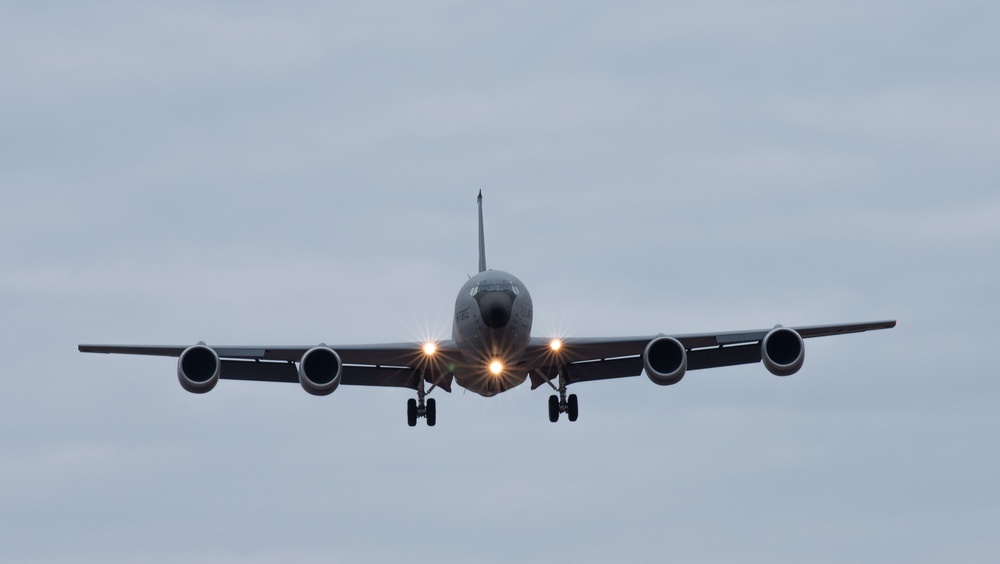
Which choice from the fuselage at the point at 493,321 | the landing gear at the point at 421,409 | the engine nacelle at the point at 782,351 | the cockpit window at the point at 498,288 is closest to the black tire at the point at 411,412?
the landing gear at the point at 421,409

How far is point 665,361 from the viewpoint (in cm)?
4069

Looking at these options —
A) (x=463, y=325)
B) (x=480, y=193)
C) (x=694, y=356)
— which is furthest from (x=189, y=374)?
(x=480, y=193)

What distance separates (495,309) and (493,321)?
1.19 ft

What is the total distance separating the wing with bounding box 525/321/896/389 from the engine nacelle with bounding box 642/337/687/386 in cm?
50

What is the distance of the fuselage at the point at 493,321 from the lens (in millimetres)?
39062

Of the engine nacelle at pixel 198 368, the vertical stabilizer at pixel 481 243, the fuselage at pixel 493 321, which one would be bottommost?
the engine nacelle at pixel 198 368

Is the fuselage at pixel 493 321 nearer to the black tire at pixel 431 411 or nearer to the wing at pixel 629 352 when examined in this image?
the wing at pixel 629 352

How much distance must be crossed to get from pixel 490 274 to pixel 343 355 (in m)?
5.45

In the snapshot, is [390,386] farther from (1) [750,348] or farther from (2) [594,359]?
(1) [750,348]

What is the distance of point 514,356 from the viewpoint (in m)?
40.6

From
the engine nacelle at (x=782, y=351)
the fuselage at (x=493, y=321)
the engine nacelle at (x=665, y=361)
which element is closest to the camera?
the fuselage at (x=493, y=321)

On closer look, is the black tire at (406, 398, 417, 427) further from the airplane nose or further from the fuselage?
the airplane nose

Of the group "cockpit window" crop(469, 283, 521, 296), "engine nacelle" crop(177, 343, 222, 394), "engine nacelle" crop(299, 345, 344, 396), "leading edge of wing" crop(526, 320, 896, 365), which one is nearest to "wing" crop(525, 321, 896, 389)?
"leading edge of wing" crop(526, 320, 896, 365)

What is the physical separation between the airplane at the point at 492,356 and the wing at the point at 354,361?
31 millimetres
